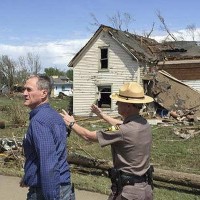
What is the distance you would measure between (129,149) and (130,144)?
48 mm

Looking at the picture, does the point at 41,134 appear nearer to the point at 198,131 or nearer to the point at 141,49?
the point at 198,131

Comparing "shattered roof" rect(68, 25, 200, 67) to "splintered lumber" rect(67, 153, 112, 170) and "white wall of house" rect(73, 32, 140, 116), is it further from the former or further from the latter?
"splintered lumber" rect(67, 153, 112, 170)

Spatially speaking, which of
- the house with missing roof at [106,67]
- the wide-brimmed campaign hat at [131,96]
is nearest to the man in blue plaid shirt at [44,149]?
the wide-brimmed campaign hat at [131,96]

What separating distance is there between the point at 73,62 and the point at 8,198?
2239cm

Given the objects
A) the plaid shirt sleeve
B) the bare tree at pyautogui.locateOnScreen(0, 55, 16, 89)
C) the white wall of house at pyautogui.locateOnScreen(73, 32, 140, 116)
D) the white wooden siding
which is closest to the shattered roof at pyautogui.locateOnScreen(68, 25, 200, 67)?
the white wall of house at pyautogui.locateOnScreen(73, 32, 140, 116)

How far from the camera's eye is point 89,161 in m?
8.68

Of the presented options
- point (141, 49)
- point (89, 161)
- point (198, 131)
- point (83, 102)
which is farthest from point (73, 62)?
point (89, 161)

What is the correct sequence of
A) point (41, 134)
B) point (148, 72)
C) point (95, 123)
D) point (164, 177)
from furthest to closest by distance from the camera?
point (148, 72) < point (95, 123) < point (164, 177) < point (41, 134)

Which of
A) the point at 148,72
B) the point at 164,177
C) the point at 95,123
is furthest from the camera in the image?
the point at 148,72

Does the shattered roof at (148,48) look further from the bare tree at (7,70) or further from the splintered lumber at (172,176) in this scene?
the bare tree at (7,70)

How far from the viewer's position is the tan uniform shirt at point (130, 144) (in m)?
3.71

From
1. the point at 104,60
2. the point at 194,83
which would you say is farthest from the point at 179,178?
the point at 194,83

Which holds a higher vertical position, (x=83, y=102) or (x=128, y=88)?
(x=128, y=88)

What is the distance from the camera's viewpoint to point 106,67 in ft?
92.6
